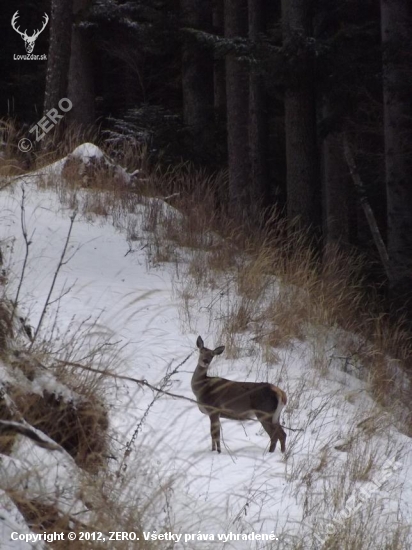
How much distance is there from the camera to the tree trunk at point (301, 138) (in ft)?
37.7

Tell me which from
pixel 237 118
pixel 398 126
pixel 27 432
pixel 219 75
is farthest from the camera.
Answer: pixel 219 75

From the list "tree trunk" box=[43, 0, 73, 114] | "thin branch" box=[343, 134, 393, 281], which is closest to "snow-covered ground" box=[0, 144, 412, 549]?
"thin branch" box=[343, 134, 393, 281]

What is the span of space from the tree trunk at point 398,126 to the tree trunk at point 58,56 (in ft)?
19.4

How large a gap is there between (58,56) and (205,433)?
1097 centimetres

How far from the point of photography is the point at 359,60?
470 inches

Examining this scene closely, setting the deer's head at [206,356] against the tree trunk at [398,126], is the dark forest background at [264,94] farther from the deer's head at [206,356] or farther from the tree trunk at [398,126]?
the deer's head at [206,356]

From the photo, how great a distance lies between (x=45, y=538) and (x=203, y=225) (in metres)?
6.23

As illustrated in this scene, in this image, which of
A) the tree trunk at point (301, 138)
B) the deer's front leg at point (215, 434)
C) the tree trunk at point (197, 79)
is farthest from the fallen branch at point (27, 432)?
the tree trunk at point (197, 79)

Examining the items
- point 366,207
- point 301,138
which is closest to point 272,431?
point 301,138

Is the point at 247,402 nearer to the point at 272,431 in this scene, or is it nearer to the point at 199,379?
the point at 272,431

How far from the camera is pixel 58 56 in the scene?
47.2 ft

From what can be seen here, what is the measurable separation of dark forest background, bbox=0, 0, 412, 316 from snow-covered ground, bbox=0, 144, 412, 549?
7.82ft

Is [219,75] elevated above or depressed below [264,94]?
above

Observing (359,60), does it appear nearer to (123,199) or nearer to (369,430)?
(123,199)
